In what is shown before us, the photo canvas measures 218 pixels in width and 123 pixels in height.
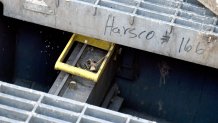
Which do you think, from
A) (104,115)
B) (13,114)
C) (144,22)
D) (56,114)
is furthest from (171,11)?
(13,114)

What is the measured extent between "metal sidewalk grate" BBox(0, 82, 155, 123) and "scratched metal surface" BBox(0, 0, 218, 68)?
3.28 ft

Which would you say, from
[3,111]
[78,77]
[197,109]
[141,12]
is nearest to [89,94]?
[78,77]

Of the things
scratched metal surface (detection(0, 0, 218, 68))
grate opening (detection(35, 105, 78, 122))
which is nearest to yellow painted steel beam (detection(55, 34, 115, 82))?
scratched metal surface (detection(0, 0, 218, 68))

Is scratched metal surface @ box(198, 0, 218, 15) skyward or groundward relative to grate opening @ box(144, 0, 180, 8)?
skyward

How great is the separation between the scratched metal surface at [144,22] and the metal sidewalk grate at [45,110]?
1.00 meters

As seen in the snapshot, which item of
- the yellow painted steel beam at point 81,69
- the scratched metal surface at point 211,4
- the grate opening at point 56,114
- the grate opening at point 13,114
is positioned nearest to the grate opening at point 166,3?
the scratched metal surface at point 211,4

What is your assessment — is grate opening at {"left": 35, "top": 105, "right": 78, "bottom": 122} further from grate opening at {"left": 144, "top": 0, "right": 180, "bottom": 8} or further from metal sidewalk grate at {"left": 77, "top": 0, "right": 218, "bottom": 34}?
grate opening at {"left": 144, "top": 0, "right": 180, "bottom": 8}

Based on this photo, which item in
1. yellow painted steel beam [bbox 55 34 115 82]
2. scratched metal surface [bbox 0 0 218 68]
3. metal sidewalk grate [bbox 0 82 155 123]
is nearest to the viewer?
metal sidewalk grate [bbox 0 82 155 123]

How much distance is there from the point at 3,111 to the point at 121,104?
1948mm

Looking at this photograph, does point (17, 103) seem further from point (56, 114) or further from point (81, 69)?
point (81, 69)

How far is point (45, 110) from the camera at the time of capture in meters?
2.79

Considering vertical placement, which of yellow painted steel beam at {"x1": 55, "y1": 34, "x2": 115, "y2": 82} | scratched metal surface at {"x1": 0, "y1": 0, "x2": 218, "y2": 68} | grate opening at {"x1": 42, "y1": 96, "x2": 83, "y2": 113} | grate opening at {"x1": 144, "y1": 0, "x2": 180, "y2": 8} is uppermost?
grate opening at {"x1": 144, "y1": 0, "x2": 180, "y2": 8}

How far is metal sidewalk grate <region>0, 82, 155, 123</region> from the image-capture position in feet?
9.00

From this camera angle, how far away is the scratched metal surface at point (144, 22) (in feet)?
11.7
